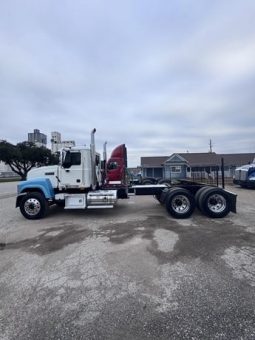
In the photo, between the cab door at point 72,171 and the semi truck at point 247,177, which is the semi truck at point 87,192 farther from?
the semi truck at point 247,177

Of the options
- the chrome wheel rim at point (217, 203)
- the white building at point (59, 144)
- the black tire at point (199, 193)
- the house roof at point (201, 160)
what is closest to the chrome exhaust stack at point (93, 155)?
the white building at point (59, 144)

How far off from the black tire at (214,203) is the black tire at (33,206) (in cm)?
586

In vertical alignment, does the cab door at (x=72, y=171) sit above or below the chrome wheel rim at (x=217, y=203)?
above

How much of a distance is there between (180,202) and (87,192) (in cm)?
362

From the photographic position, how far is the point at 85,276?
14.6 feet

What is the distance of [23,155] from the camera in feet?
172

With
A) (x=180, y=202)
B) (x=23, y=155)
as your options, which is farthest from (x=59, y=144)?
(x=23, y=155)

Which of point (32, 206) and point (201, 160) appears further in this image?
point (201, 160)

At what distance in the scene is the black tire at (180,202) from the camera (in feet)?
29.7

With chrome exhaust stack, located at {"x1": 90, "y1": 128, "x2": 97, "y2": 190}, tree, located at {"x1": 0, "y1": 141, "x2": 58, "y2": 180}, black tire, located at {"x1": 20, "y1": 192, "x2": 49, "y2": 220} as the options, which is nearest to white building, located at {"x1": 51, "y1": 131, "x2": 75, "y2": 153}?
chrome exhaust stack, located at {"x1": 90, "y1": 128, "x2": 97, "y2": 190}

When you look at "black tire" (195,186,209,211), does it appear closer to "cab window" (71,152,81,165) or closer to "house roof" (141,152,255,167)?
"cab window" (71,152,81,165)

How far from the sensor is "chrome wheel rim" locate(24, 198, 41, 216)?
370 inches

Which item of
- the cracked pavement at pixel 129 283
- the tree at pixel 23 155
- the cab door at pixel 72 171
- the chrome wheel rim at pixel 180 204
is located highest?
the tree at pixel 23 155

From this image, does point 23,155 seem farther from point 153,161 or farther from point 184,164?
point 184,164
